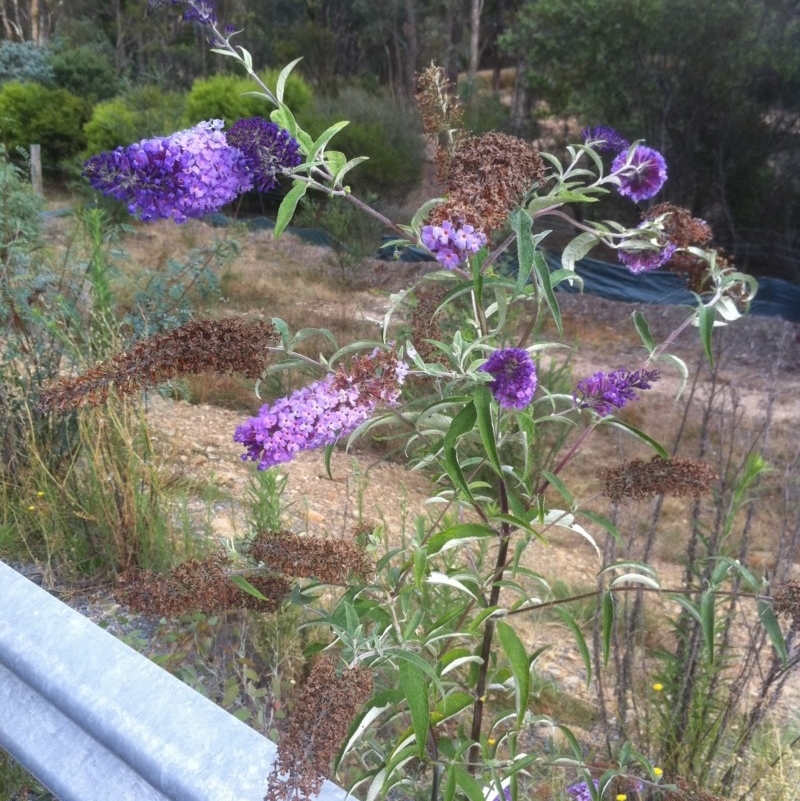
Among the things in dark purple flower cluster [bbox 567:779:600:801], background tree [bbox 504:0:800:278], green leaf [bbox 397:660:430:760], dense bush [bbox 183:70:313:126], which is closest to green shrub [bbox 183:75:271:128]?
dense bush [bbox 183:70:313:126]

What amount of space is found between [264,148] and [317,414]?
17.3 inches

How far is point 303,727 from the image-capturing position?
1076 mm

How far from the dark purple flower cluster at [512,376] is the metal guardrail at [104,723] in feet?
1.86

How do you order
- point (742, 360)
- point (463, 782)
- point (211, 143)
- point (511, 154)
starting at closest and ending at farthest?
point (511, 154) → point (211, 143) → point (463, 782) → point (742, 360)

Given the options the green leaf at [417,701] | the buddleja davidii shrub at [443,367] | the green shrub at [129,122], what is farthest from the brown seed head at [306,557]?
the green shrub at [129,122]

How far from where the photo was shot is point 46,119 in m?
15.9

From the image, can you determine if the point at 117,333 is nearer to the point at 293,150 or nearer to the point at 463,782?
the point at 293,150

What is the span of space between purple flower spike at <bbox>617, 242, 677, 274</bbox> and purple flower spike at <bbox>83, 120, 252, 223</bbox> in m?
0.70

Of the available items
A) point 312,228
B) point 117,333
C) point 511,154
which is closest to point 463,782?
point 511,154

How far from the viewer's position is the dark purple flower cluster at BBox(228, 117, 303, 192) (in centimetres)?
136

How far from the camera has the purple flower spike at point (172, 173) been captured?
1.29 metres

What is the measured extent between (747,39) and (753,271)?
3.33 m

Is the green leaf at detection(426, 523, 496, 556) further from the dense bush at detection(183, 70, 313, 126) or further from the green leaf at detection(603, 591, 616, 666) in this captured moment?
the dense bush at detection(183, 70, 313, 126)

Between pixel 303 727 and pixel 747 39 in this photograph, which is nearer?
pixel 303 727
